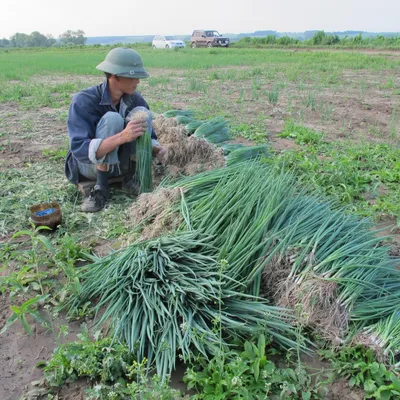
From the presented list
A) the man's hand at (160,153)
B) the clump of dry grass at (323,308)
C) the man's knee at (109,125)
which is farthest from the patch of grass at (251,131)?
the clump of dry grass at (323,308)

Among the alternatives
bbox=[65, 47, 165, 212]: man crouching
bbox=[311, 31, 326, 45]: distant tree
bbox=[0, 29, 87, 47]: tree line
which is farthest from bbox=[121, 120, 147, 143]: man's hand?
bbox=[0, 29, 87, 47]: tree line

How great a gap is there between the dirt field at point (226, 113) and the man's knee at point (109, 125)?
673mm

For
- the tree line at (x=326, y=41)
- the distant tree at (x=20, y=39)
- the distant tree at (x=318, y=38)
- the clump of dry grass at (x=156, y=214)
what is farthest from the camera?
the distant tree at (x=20, y=39)

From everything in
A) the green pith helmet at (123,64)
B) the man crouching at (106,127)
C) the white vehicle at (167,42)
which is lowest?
the white vehicle at (167,42)

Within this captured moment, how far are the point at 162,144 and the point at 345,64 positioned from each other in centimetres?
1049

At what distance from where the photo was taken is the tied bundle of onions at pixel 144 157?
2691 millimetres

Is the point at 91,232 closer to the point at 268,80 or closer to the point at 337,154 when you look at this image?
the point at 337,154

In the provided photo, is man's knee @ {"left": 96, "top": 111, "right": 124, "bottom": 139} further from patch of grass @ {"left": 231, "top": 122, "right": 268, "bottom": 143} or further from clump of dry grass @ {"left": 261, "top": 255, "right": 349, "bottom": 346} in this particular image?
patch of grass @ {"left": 231, "top": 122, "right": 268, "bottom": 143}

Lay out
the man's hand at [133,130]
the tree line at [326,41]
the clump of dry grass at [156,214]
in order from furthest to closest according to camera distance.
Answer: the tree line at [326,41] < the man's hand at [133,130] < the clump of dry grass at [156,214]

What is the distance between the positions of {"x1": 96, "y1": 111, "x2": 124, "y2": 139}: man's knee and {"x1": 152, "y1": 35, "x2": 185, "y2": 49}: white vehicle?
80.0ft

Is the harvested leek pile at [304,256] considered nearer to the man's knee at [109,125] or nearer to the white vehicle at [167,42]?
the man's knee at [109,125]

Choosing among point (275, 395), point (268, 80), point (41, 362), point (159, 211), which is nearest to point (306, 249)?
point (275, 395)

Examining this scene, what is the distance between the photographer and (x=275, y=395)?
1427 millimetres

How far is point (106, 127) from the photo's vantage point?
2.67 m
